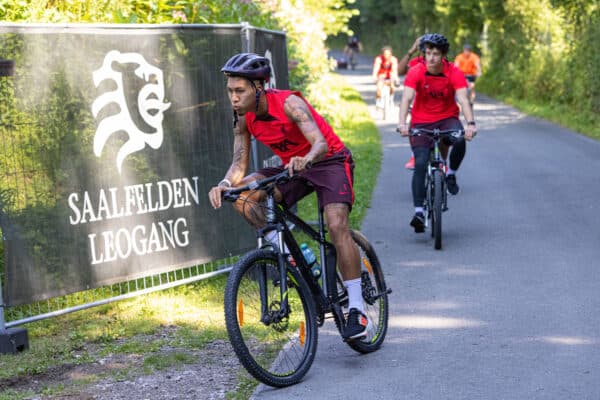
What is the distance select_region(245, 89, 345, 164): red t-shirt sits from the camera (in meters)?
5.74

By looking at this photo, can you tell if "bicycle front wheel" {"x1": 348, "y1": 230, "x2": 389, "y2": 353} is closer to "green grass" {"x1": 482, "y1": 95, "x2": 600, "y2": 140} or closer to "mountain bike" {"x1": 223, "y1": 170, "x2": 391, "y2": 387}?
"mountain bike" {"x1": 223, "y1": 170, "x2": 391, "y2": 387}

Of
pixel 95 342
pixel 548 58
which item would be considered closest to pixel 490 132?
pixel 548 58

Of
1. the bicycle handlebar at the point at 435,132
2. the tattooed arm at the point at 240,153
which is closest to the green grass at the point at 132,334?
the tattooed arm at the point at 240,153

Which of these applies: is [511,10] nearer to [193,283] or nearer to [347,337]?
[193,283]

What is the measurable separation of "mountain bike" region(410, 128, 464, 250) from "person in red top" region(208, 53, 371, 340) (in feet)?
11.8

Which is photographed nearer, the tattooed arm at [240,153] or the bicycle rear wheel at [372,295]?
the tattooed arm at [240,153]

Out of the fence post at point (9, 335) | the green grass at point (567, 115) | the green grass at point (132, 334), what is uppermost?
the fence post at point (9, 335)

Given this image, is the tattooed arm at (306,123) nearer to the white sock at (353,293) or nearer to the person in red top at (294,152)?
the person in red top at (294,152)

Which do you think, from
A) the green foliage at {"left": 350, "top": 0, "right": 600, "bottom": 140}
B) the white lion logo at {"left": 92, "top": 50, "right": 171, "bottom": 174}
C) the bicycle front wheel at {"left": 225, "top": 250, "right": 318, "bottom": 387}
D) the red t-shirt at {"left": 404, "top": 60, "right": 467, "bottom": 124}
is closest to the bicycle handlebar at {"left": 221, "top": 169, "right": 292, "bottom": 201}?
the bicycle front wheel at {"left": 225, "top": 250, "right": 318, "bottom": 387}

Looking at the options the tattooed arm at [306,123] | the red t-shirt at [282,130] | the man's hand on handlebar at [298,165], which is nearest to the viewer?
the man's hand on handlebar at [298,165]

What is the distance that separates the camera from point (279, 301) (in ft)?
18.0

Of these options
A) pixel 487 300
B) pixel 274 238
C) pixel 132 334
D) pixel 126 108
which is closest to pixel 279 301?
pixel 274 238

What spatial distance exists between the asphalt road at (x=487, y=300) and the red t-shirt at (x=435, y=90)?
1.24 meters

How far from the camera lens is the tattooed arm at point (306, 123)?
18.1 ft
